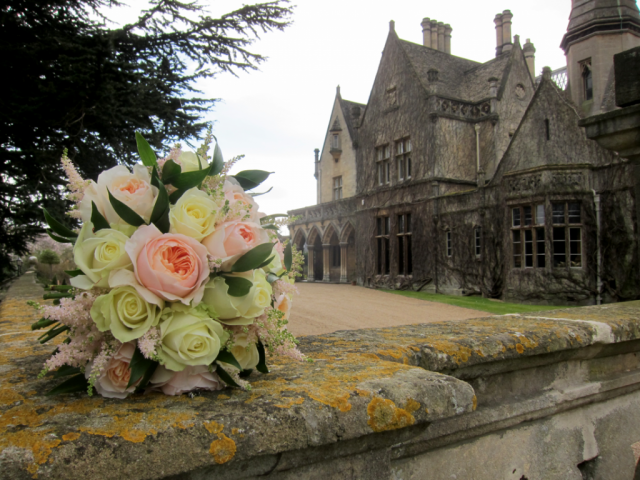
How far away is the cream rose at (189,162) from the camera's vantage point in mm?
1371

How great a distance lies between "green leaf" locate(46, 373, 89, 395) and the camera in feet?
3.82

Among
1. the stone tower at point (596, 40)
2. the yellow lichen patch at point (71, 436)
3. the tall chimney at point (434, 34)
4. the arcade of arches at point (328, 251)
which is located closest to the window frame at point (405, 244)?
the arcade of arches at point (328, 251)

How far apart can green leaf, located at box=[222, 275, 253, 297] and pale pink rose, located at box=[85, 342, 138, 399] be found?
0.27 m

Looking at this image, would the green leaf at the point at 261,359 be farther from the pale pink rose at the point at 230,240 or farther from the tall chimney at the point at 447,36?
the tall chimney at the point at 447,36

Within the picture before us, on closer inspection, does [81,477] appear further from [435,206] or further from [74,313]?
[435,206]

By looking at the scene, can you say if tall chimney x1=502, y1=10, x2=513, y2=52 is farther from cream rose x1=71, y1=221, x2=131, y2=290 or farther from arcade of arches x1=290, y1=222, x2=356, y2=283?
cream rose x1=71, y1=221, x2=131, y2=290

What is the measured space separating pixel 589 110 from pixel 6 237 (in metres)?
20.0

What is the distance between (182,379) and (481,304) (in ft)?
47.8

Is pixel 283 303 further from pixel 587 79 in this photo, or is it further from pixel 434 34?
pixel 434 34

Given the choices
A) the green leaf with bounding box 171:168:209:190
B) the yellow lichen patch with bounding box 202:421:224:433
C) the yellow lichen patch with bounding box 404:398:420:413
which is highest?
the green leaf with bounding box 171:168:209:190

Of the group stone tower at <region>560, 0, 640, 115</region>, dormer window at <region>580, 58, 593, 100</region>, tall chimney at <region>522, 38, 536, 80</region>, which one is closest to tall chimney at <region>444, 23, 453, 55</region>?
tall chimney at <region>522, 38, 536, 80</region>

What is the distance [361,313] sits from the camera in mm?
12938

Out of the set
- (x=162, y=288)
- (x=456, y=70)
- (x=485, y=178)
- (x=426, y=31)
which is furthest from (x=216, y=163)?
(x=426, y=31)

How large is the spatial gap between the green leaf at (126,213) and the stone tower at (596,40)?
2047 cm
